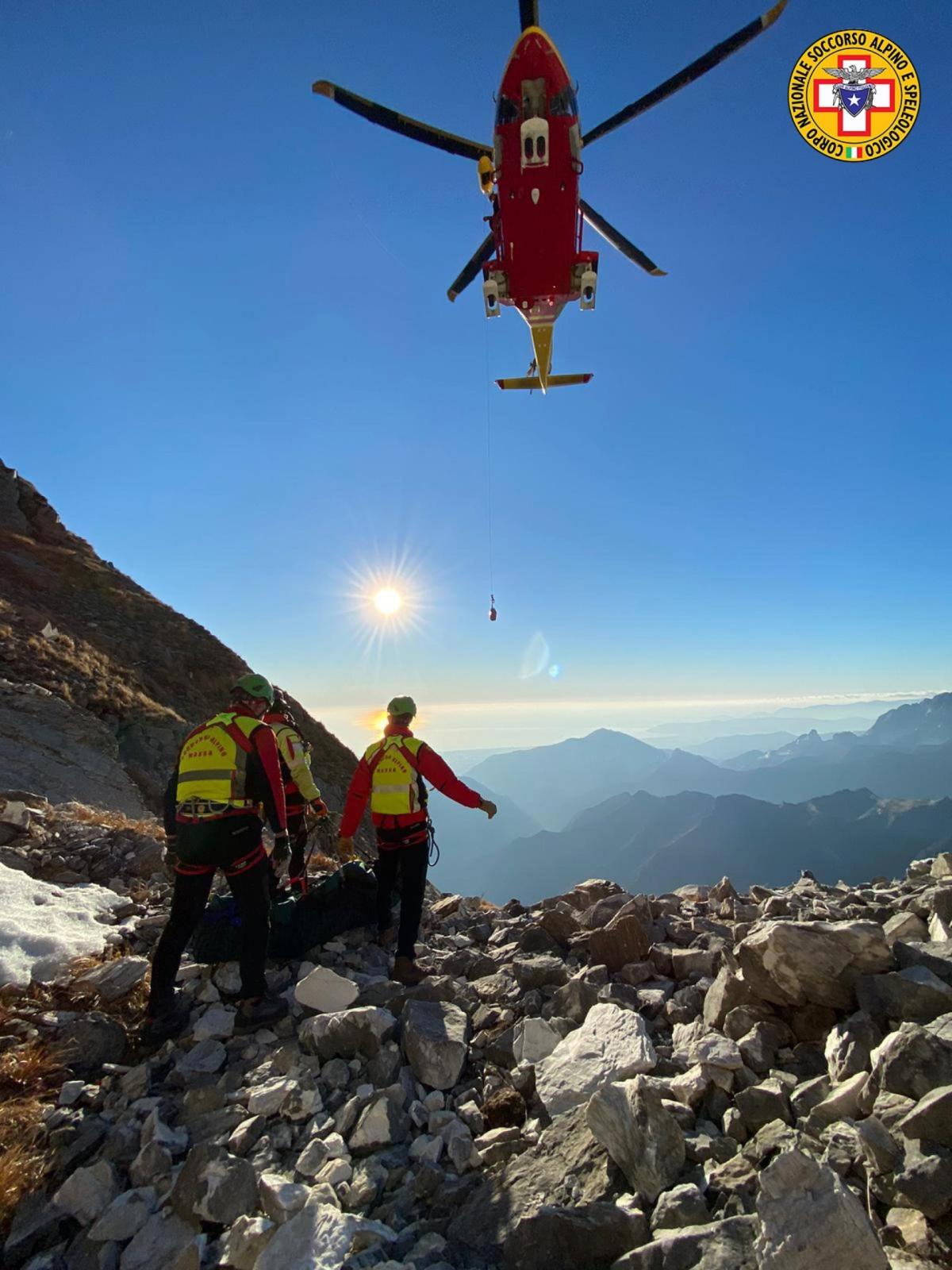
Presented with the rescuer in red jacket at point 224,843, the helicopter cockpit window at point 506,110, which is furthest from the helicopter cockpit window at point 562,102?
the rescuer in red jacket at point 224,843

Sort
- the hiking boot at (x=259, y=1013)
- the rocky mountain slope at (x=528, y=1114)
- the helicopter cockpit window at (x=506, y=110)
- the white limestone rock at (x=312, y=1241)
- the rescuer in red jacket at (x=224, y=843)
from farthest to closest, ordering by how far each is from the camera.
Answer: the helicopter cockpit window at (x=506, y=110)
the rescuer in red jacket at (x=224, y=843)
the hiking boot at (x=259, y=1013)
the white limestone rock at (x=312, y=1241)
the rocky mountain slope at (x=528, y=1114)

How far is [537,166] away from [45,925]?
17.0 metres

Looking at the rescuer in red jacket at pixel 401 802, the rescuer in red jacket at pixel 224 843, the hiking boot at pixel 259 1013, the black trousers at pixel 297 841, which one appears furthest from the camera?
the black trousers at pixel 297 841

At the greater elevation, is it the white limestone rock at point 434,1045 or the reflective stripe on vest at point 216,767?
the reflective stripe on vest at point 216,767

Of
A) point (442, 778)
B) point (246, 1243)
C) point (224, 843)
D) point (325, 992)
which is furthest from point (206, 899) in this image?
point (246, 1243)

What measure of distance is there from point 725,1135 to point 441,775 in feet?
13.5

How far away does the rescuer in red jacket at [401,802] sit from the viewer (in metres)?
6.39

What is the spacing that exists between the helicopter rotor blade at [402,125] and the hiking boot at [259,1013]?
67.3 feet

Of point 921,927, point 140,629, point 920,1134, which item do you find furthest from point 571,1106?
point 140,629

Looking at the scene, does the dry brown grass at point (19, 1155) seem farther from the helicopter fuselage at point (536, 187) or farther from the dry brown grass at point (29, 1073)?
the helicopter fuselage at point (536, 187)

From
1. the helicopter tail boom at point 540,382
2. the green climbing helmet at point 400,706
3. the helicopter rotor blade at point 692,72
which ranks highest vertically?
the helicopter rotor blade at point 692,72

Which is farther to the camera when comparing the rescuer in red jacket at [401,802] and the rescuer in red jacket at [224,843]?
the rescuer in red jacket at [401,802]

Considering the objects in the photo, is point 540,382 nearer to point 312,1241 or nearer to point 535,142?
point 535,142

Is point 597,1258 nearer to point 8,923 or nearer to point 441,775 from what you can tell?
point 441,775
